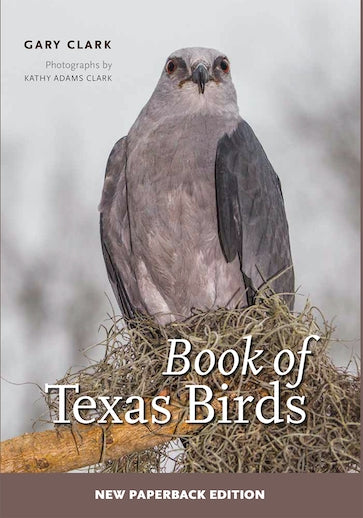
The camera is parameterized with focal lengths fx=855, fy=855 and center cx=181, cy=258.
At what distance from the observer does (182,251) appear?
455cm

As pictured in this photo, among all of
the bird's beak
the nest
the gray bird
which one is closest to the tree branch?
the nest

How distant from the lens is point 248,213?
14.8 ft

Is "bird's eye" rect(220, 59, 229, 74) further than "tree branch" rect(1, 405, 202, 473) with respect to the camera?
Yes

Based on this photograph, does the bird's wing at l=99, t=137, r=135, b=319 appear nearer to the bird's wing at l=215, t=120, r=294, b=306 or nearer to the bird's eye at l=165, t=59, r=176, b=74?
the bird's eye at l=165, t=59, r=176, b=74

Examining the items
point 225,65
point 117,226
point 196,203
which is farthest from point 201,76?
point 117,226

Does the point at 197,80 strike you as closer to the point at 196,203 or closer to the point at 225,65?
the point at 225,65

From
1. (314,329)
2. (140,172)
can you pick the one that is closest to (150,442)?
(314,329)

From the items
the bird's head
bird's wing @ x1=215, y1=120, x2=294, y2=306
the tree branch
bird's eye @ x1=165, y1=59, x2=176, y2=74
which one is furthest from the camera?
bird's eye @ x1=165, y1=59, x2=176, y2=74

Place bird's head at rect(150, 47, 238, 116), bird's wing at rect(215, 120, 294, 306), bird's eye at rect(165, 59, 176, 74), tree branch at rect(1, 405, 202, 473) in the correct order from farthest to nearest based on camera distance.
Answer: bird's eye at rect(165, 59, 176, 74) < bird's head at rect(150, 47, 238, 116) < bird's wing at rect(215, 120, 294, 306) < tree branch at rect(1, 405, 202, 473)

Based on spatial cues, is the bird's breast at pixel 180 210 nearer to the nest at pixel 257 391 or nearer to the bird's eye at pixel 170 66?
the bird's eye at pixel 170 66

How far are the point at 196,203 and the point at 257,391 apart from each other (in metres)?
1.35

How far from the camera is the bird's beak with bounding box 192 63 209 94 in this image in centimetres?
452

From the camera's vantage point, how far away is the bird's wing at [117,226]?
4.75 meters

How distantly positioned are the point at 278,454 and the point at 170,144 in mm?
1896
